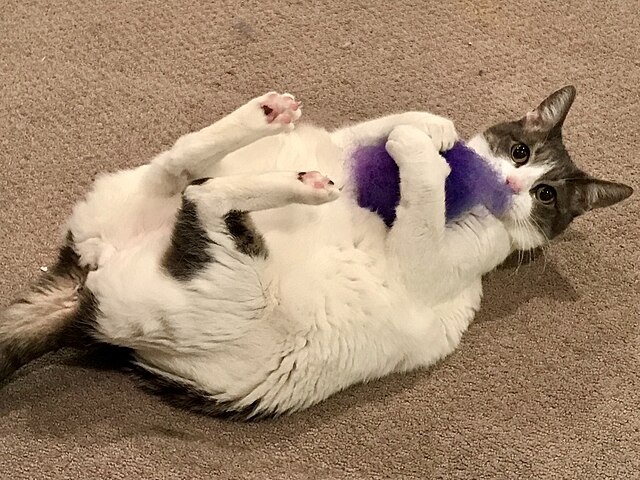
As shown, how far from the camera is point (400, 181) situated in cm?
158

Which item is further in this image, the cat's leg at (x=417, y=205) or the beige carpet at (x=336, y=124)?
the beige carpet at (x=336, y=124)

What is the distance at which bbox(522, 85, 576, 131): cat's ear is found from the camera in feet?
5.69

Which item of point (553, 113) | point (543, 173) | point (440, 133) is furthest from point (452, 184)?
point (553, 113)

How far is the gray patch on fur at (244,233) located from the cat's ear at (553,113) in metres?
0.75

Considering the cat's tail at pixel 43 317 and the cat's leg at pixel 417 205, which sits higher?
the cat's tail at pixel 43 317

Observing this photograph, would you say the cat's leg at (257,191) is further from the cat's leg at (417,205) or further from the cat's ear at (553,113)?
the cat's ear at (553,113)

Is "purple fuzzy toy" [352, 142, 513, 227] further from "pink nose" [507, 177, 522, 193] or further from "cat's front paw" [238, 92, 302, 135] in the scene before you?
"cat's front paw" [238, 92, 302, 135]

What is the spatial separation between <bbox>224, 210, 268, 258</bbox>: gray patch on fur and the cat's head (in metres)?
0.60

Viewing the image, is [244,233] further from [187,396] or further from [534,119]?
[534,119]

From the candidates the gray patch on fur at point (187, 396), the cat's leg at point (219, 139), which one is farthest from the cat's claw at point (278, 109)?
the gray patch on fur at point (187, 396)

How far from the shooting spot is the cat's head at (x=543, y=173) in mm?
1684

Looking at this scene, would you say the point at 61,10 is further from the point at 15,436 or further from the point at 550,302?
the point at 550,302

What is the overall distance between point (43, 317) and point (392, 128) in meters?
0.88

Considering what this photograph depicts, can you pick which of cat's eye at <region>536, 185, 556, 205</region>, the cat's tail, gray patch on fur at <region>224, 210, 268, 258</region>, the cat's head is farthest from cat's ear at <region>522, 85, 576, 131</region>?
the cat's tail
